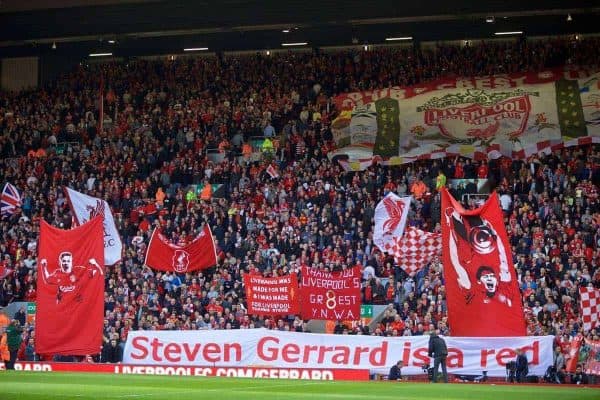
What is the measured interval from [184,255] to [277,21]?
14335 mm

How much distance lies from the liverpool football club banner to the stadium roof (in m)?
4.28

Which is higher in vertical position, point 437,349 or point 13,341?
point 437,349

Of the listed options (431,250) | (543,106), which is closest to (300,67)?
(543,106)

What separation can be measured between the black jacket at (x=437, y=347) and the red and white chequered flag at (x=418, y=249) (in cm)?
857

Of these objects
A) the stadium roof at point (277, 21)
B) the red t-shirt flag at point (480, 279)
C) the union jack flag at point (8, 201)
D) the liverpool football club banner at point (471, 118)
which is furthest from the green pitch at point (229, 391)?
the stadium roof at point (277, 21)

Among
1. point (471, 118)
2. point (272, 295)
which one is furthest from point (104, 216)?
point (471, 118)

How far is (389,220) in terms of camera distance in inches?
1527

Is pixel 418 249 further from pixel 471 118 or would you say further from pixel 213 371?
pixel 471 118

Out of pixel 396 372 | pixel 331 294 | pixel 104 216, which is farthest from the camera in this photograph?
pixel 104 216

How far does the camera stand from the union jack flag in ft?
156

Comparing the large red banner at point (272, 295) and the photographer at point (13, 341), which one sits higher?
the large red banner at point (272, 295)

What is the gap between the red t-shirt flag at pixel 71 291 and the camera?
31.4 metres

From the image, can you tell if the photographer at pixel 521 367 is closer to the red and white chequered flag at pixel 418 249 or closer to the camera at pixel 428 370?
the camera at pixel 428 370
